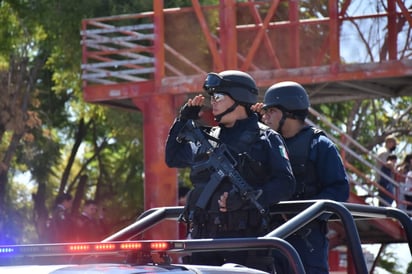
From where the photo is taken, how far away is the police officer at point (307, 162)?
23.2 feet

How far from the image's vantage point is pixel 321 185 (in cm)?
746

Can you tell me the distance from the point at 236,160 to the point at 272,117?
3.44 ft

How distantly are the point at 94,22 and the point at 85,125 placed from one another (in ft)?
35.8

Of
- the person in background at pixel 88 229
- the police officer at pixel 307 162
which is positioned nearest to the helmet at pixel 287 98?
the police officer at pixel 307 162

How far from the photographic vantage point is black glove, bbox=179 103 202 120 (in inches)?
278

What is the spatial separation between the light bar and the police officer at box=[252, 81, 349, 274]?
5.51ft

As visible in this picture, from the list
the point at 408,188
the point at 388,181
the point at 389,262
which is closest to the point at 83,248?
the point at 408,188

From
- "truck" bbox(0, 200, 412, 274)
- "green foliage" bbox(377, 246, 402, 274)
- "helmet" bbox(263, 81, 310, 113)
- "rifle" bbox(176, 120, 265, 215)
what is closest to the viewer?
"truck" bbox(0, 200, 412, 274)

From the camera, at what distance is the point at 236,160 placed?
6.76 meters

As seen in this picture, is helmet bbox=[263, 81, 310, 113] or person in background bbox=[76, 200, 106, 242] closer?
helmet bbox=[263, 81, 310, 113]

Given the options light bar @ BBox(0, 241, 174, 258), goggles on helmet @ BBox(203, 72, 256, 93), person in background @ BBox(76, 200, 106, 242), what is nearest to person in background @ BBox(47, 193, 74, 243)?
person in background @ BBox(76, 200, 106, 242)

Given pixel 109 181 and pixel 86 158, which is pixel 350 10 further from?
pixel 86 158

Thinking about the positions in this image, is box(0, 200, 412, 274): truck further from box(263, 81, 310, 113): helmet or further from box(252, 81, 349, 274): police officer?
box(263, 81, 310, 113): helmet

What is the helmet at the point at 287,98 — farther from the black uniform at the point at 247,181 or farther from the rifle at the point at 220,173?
the rifle at the point at 220,173
